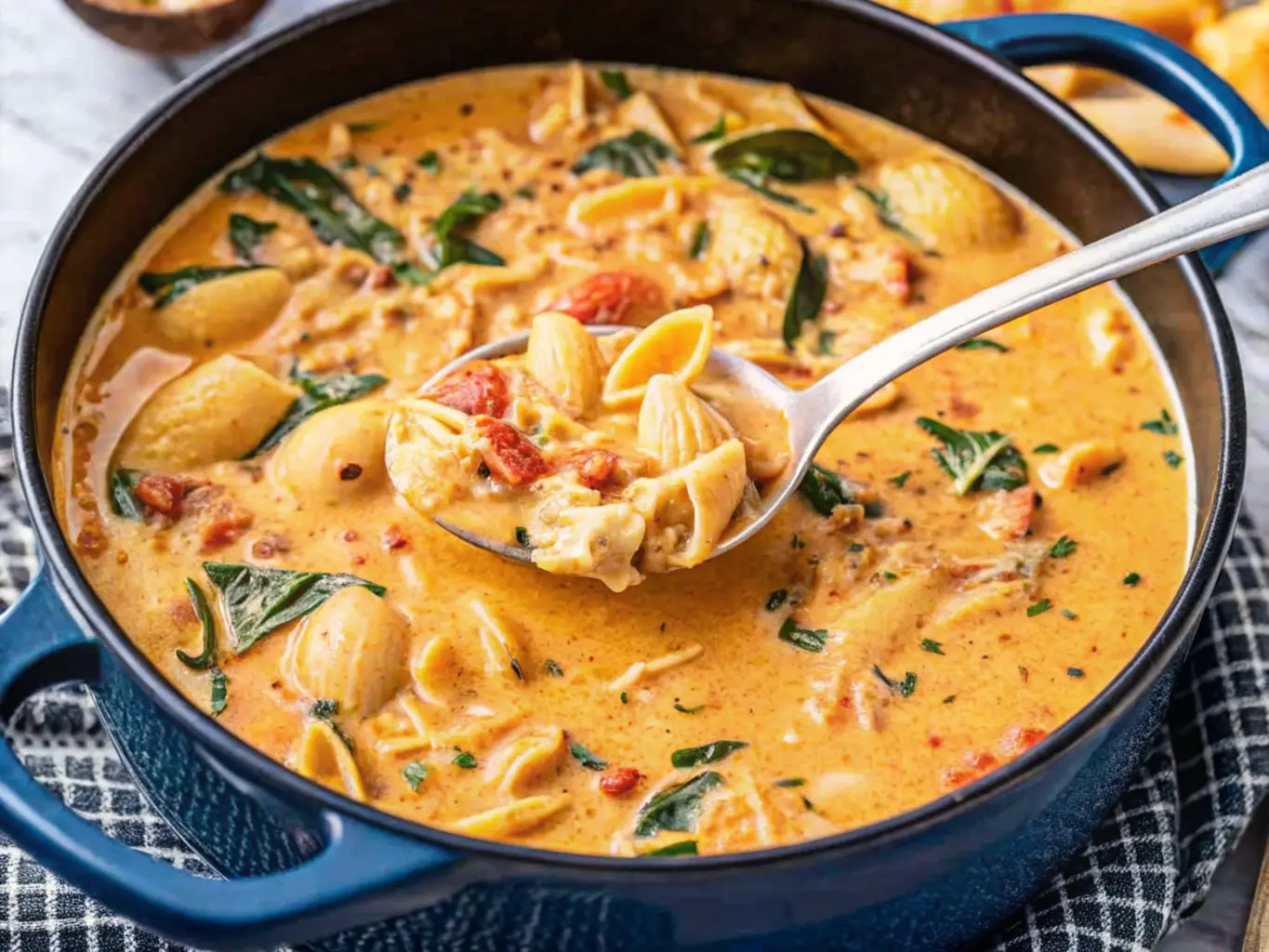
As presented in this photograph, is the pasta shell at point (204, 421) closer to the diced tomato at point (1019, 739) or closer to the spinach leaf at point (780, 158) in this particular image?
the spinach leaf at point (780, 158)

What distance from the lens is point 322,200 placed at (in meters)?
3.64

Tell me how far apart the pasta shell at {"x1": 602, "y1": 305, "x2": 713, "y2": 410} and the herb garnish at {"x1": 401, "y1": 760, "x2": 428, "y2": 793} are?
804 millimetres

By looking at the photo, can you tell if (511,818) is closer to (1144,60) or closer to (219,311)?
(219,311)

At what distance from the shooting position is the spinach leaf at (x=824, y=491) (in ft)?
10.0

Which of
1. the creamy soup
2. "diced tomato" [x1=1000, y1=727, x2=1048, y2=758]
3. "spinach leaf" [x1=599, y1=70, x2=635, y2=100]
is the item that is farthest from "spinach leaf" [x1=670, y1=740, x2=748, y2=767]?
"spinach leaf" [x1=599, y1=70, x2=635, y2=100]

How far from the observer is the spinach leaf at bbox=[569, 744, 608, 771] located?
8.70ft

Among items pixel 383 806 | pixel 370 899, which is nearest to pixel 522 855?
pixel 370 899

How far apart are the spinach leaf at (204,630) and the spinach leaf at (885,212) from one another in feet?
6.13

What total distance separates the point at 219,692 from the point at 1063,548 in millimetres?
1668

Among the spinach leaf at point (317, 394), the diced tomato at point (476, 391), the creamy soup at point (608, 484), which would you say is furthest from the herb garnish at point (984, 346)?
the spinach leaf at point (317, 394)

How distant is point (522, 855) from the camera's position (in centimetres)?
212

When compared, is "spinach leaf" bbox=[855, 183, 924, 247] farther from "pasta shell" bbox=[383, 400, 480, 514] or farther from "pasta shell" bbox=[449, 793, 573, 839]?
"pasta shell" bbox=[449, 793, 573, 839]

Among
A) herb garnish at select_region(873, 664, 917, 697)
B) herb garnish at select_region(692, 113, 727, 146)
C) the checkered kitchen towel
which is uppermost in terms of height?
herb garnish at select_region(692, 113, 727, 146)

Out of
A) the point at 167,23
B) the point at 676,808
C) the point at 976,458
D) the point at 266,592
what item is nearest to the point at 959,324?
the point at 976,458
